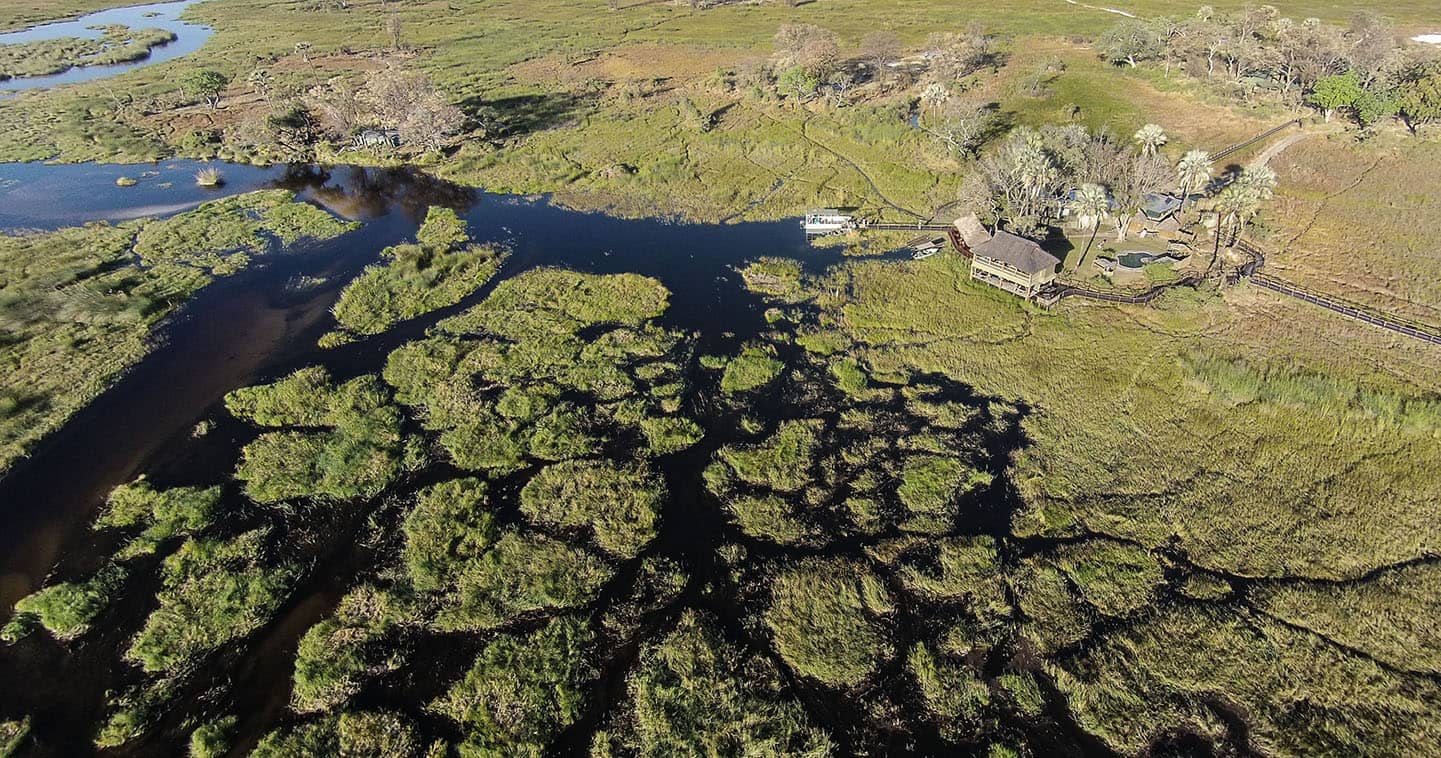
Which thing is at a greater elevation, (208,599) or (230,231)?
(230,231)

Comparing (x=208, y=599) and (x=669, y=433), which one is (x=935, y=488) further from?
(x=208, y=599)

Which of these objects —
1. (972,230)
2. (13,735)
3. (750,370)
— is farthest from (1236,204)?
(13,735)

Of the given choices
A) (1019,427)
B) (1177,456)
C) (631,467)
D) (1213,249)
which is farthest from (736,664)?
(1213,249)

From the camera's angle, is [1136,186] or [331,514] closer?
[331,514]

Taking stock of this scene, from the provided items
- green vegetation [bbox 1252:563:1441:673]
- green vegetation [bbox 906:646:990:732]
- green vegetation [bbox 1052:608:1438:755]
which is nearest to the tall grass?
green vegetation [bbox 1252:563:1441:673]

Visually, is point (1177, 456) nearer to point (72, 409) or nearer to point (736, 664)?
point (736, 664)

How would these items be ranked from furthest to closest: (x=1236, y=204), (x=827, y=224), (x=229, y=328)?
1. (x=827, y=224)
2. (x=1236, y=204)
3. (x=229, y=328)

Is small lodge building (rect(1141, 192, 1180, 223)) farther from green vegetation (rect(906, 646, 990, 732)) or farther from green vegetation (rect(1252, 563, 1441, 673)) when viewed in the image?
green vegetation (rect(906, 646, 990, 732))
